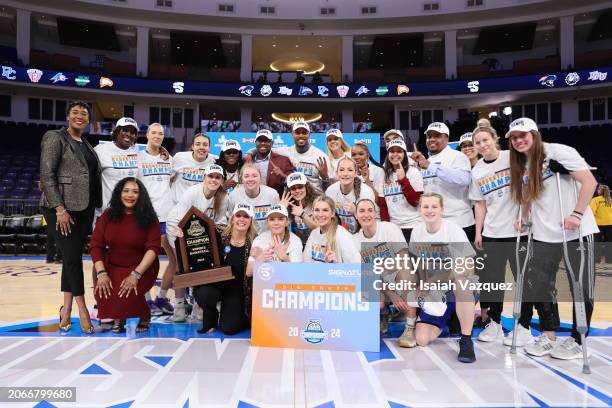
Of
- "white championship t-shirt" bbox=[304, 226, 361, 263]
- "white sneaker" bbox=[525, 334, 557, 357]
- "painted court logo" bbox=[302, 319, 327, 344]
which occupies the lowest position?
"white sneaker" bbox=[525, 334, 557, 357]

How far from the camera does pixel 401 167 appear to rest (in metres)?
3.87

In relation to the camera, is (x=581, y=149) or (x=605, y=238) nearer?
(x=605, y=238)

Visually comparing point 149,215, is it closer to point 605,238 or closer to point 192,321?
point 192,321

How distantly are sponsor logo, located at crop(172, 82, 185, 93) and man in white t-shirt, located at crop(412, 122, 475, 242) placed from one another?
1853 centimetres

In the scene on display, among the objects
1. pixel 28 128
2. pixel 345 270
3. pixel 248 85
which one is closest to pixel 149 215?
pixel 345 270

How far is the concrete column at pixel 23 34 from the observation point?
19.2 metres

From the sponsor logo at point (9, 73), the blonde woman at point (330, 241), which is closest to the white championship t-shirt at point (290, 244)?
the blonde woman at point (330, 241)

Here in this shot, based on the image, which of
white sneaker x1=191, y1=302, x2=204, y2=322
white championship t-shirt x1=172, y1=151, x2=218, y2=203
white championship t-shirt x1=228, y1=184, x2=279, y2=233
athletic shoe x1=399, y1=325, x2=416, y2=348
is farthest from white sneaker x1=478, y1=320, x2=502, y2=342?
white championship t-shirt x1=172, y1=151, x2=218, y2=203

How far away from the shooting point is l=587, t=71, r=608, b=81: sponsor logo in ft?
58.4

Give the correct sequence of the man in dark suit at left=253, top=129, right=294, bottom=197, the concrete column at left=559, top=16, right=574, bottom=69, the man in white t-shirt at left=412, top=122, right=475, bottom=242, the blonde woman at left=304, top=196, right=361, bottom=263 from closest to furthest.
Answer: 1. the blonde woman at left=304, top=196, right=361, bottom=263
2. the man in white t-shirt at left=412, top=122, right=475, bottom=242
3. the man in dark suit at left=253, top=129, right=294, bottom=197
4. the concrete column at left=559, top=16, right=574, bottom=69

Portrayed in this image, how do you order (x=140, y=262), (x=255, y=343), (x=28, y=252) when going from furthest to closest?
(x=28, y=252), (x=140, y=262), (x=255, y=343)

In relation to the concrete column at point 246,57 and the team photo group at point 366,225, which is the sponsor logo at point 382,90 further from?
the team photo group at point 366,225

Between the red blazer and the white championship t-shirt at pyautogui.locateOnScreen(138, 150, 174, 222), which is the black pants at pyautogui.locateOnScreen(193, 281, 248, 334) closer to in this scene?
the white championship t-shirt at pyautogui.locateOnScreen(138, 150, 174, 222)

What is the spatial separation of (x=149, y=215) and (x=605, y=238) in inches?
354
